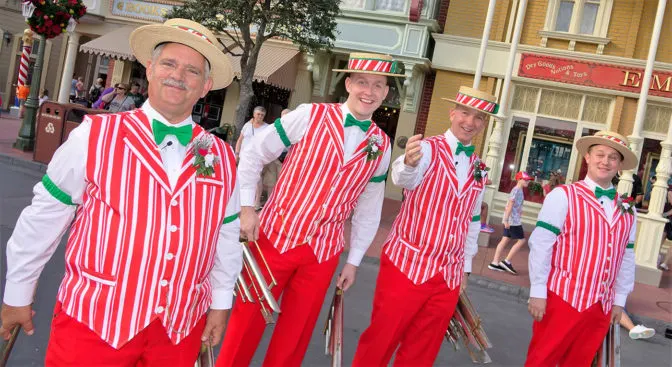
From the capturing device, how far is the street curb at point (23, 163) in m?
11.8

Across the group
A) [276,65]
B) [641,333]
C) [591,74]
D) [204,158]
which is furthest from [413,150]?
[276,65]

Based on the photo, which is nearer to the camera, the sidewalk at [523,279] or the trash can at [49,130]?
the sidewalk at [523,279]

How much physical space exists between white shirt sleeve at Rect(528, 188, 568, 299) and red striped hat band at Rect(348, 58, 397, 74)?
1.38 metres

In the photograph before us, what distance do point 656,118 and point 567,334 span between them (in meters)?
13.3

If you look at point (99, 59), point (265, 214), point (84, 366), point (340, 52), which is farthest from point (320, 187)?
point (99, 59)

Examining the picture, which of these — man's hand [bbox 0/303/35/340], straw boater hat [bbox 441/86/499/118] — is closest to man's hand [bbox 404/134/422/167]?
straw boater hat [bbox 441/86/499/118]

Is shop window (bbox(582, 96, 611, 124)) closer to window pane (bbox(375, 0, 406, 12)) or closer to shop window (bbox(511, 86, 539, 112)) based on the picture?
shop window (bbox(511, 86, 539, 112))

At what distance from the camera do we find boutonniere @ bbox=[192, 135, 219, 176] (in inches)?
87.5

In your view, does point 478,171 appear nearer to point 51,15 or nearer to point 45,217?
point 45,217

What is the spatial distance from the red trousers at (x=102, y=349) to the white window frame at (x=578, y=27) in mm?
15115

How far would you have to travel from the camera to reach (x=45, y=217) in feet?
6.86

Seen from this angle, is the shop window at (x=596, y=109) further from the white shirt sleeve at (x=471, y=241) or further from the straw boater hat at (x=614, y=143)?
the white shirt sleeve at (x=471, y=241)

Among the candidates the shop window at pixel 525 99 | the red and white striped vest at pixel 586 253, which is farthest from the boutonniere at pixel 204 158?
the shop window at pixel 525 99

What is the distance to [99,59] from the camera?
2641 centimetres
